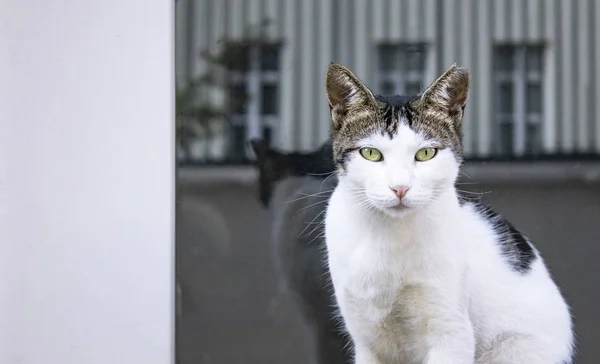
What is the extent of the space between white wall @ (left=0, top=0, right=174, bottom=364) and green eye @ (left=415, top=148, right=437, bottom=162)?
908 millimetres

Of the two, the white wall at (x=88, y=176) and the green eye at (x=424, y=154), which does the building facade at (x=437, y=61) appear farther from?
the green eye at (x=424, y=154)

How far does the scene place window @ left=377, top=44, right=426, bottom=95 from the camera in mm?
2611

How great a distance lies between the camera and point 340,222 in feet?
7.54

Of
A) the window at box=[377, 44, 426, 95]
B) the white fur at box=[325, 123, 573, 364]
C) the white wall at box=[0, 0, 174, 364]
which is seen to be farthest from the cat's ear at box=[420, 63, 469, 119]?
the white wall at box=[0, 0, 174, 364]

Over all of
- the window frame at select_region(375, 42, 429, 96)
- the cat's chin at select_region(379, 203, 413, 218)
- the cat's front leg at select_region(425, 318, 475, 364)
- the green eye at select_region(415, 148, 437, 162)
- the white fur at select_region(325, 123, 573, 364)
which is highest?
the window frame at select_region(375, 42, 429, 96)

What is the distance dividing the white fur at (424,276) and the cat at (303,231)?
0.15m

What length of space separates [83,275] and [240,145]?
0.65 meters

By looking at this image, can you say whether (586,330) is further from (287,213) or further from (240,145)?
(240,145)

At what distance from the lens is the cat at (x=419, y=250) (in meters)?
2.11

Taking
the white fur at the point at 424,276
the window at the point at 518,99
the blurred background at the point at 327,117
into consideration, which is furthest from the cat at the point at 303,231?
the window at the point at 518,99

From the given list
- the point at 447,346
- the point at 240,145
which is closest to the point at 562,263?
the point at 447,346

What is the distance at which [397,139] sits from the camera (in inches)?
83.3

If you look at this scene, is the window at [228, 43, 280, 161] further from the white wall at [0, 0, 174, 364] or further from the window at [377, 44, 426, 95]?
the window at [377, 44, 426, 95]

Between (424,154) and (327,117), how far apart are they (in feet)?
1.67
